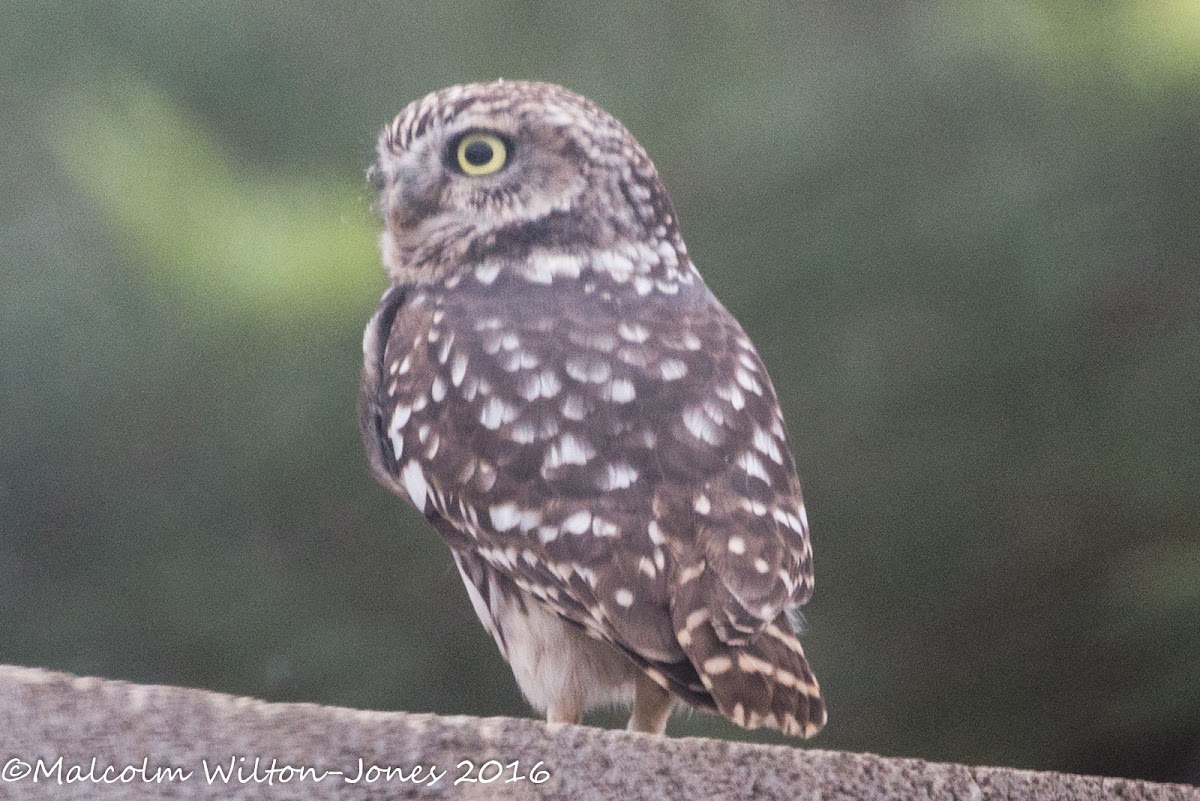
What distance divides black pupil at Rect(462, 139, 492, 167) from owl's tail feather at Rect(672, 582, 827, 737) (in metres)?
0.67

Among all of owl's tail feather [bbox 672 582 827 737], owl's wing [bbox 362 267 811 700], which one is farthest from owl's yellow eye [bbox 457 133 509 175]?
owl's tail feather [bbox 672 582 827 737]

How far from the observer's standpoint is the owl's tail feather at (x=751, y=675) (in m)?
1.35

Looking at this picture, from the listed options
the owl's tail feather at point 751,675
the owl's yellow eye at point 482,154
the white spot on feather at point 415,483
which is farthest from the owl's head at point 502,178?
the owl's tail feather at point 751,675

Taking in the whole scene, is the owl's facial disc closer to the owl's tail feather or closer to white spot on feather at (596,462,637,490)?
white spot on feather at (596,462,637,490)

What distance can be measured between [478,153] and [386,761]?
805 millimetres

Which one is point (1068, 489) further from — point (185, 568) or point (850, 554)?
→ point (185, 568)

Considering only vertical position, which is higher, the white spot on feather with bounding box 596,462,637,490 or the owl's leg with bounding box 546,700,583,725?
the white spot on feather with bounding box 596,462,637,490

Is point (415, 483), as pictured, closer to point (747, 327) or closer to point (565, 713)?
point (565, 713)

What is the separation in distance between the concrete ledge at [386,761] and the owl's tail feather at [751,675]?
0.13ft

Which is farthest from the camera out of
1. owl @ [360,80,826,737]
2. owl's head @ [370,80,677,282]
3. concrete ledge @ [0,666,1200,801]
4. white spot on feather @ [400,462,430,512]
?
owl's head @ [370,80,677,282]

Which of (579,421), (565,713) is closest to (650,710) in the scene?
(565,713)

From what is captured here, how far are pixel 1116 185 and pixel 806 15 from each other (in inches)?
20.9

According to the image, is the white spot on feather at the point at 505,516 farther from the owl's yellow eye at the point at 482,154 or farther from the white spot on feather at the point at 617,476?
the owl's yellow eye at the point at 482,154

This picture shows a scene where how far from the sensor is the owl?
141cm
